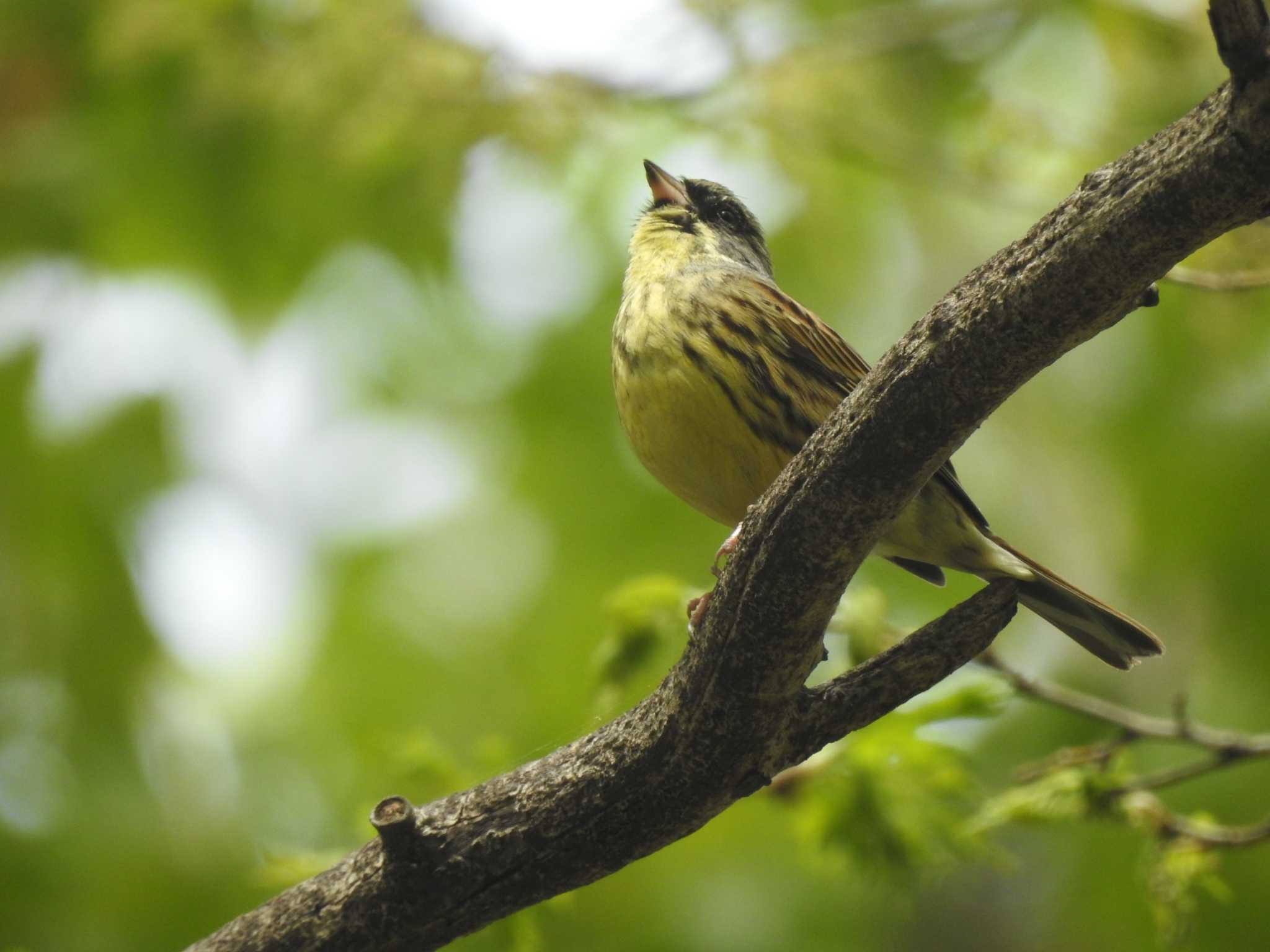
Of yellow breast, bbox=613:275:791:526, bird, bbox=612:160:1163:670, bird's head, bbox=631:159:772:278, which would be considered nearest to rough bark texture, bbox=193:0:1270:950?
bird, bbox=612:160:1163:670

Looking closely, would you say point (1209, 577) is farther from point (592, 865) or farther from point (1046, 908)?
point (592, 865)

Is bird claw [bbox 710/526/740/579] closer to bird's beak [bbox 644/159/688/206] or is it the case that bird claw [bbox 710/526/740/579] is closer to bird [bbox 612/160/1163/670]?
bird [bbox 612/160/1163/670]

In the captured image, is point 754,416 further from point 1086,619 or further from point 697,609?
point 1086,619

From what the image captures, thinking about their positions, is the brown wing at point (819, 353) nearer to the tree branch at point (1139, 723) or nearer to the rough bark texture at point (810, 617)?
the tree branch at point (1139, 723)

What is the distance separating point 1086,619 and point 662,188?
2.25m

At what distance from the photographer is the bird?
3.76 meters

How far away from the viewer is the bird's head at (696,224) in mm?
4684

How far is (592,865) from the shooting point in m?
3.17

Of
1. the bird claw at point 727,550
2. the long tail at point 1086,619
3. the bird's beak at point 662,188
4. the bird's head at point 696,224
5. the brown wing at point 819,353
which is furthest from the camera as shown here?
the bird's beak at point 662,188

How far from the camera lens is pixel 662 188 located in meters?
5.03

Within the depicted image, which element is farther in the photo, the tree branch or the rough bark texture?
the tree branch

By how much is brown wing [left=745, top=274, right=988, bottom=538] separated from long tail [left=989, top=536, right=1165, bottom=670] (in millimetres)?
226

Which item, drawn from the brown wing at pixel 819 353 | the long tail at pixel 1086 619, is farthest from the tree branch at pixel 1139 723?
the brown wing at pixel 819 353

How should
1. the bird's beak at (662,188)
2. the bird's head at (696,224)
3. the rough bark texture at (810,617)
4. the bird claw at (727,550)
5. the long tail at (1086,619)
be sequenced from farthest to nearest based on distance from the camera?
1. the bird's beak at (662,188)
2. the bird's head at (696,224)
3. the long tail at (1086,619)
4. the bird claw at (727,550)
5. the rough bark texture at (810,617)
